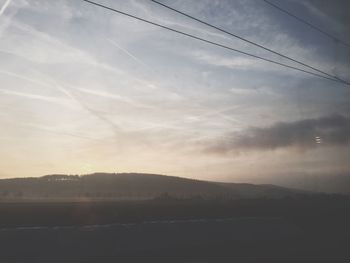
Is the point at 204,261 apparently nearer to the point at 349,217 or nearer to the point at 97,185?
the point at 349,217

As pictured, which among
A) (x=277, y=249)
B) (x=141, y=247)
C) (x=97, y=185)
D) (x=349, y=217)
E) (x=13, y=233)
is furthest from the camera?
(x=97, y=185)

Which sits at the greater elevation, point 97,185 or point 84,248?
point 97,185

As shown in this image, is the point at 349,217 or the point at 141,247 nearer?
the point at 141,247

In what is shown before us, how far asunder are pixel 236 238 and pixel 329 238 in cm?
778

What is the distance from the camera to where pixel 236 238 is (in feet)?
84.8

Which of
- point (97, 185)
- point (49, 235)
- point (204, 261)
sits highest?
point (97, 185)

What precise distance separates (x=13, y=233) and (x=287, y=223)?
812 inches

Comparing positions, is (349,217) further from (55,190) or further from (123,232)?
(55,190)

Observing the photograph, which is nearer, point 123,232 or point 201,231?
point 123,232

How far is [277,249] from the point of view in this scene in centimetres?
2403

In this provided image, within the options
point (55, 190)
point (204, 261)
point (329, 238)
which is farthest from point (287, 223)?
point (55, 190)

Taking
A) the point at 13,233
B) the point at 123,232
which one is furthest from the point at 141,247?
the point at 13,233

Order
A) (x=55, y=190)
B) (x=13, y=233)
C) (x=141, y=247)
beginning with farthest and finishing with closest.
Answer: (x=55, y=190)
(x=141, y=247)
(x=13, y=233)

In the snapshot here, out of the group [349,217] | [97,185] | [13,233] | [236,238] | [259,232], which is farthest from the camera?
[97,185]
